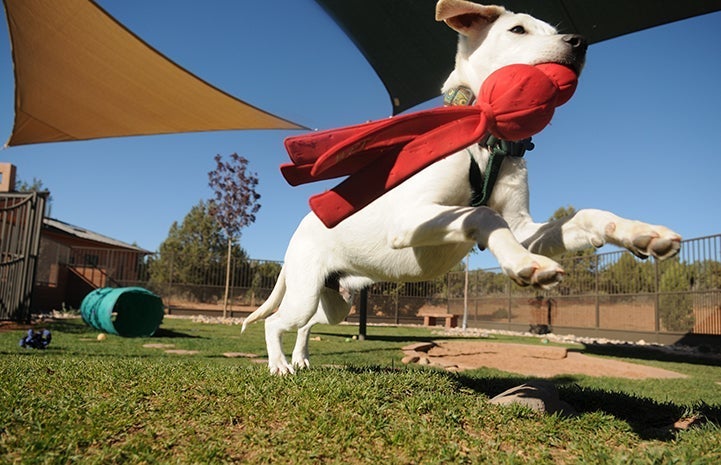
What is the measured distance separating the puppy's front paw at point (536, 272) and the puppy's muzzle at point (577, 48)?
1.07 meters

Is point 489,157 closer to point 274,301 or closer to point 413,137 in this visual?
point 413,137

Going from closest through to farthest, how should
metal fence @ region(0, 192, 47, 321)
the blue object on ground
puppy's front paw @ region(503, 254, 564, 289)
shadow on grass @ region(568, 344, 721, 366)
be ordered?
puppy's front paw @ region(503, 254, 564, 289)
the blue object on ground
shadow on grass @ region(568, 344, 721, 366)
metal fence @ region(0, 192, 47, 321)

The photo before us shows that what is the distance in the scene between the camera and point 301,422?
7.57 ft

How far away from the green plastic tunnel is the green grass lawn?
6.64 meters

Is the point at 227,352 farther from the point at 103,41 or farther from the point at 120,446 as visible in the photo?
the point at 120,446

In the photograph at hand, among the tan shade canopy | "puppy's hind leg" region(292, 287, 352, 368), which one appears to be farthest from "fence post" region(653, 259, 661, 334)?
"puppy's hind leg" region(292, 287, 352, 368)

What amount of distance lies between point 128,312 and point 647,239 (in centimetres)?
1022

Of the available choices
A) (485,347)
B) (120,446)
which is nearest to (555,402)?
(120,446)

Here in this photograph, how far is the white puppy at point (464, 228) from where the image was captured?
211 centimetres

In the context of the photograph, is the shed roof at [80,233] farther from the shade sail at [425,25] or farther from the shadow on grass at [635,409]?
the shadow on grass at [635,409]

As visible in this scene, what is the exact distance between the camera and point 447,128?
7.88 ft

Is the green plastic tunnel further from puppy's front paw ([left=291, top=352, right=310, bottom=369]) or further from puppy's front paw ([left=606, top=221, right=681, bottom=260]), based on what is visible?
puppy's front paw ([left=606, top=221, right=681, bottom=260])

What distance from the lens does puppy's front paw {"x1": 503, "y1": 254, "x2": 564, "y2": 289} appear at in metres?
1.80

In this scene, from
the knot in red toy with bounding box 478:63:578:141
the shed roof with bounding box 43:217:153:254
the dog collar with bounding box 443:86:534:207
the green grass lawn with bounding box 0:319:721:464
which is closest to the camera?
the green grass lawn with bounding box 0:319:721:464
